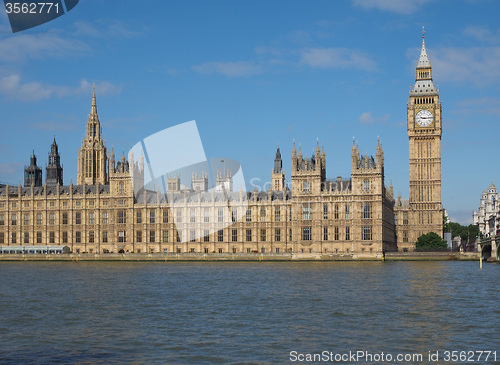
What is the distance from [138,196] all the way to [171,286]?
7366cm

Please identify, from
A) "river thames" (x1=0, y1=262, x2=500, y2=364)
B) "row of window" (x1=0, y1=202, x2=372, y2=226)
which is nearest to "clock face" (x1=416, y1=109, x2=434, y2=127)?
"row of window" (x1=0, y1=202, x2=372, y2=226)

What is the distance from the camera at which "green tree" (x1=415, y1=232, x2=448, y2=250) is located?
426 feet

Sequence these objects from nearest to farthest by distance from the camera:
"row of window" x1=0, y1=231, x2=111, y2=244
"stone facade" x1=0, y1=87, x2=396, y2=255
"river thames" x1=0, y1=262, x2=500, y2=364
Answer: "river thames" x1=0, y1=262, x2=500, y2=364 < "stone facade" x1=0, y1=87, x2=396, y2=255 < "row of window" x1=0, y1=231, x2=111, y2=244

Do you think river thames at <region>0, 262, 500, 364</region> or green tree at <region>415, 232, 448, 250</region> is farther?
green tree at <region>415, 232, 448, 250</region>

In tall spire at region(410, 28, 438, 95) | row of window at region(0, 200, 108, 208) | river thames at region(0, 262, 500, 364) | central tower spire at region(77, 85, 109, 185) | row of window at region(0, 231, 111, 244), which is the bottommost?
river thames at region(0, 262, 500, 364)

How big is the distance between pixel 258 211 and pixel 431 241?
34023 mm

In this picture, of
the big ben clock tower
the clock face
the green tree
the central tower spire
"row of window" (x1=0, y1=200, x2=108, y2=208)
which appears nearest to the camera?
the green tree

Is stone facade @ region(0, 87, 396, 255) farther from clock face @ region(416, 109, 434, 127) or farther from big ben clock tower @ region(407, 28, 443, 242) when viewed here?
clock face @ region(416, 109, 434, 127)

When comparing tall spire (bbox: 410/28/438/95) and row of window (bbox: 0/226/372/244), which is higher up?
tall spire (bbox: 410/28/438/95)

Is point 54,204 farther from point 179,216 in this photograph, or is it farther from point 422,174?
point 422,174

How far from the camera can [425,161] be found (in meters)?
142

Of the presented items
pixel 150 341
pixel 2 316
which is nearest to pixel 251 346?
pixel 150 341

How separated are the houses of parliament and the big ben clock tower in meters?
0.21

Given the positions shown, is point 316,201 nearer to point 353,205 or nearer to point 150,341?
point 353,205
